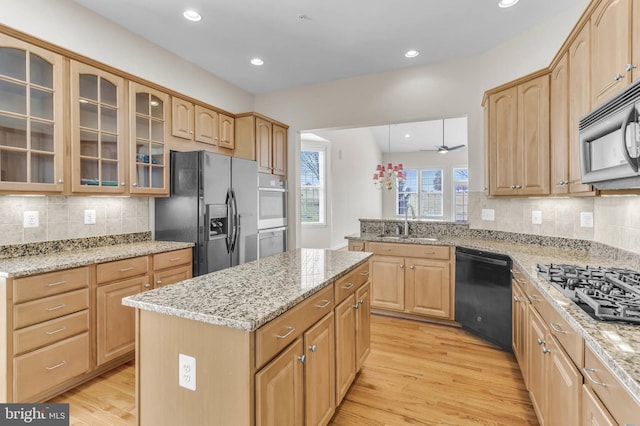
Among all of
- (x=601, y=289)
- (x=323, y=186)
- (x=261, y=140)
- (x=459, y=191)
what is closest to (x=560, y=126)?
(x=601, y=289)

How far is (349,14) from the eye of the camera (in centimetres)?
279

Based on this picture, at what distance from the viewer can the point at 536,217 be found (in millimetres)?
2982

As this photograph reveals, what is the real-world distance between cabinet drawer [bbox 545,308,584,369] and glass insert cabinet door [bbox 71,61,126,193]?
10.3ft

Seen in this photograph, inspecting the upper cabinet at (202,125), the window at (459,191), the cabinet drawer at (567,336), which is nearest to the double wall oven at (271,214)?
the upper cabinet at (202,125)

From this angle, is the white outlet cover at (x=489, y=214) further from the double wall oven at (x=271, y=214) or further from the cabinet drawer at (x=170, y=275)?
the cabinet drawer at (x=170, y=275)

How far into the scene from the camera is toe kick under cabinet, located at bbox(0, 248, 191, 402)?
1832 millimetres

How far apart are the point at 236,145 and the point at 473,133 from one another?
288 cm

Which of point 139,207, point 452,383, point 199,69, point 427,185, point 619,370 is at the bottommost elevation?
point 452,383

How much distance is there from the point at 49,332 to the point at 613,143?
3268 millimetres

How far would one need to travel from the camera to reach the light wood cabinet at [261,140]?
3.99 m

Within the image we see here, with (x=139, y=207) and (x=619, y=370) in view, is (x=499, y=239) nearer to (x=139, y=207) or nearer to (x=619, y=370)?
(x=619, y=370)

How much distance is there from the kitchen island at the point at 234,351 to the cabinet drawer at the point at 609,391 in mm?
1050

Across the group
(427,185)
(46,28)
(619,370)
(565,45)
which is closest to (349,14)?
(565,45)

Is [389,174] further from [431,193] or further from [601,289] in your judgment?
[431,193]
